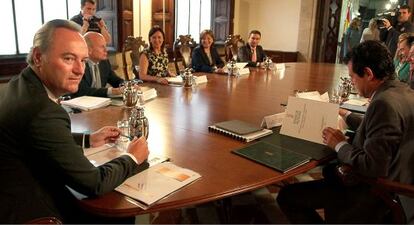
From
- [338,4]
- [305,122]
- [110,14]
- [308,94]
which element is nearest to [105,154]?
[305,122]

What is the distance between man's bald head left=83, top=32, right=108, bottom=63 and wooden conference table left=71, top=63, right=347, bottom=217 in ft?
1.57

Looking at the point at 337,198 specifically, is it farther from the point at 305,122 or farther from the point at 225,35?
the point at 225,35

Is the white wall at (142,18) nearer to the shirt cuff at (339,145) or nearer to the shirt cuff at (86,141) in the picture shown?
the shirt cuff at (86,141)

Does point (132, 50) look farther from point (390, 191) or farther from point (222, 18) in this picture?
point (222, 18)

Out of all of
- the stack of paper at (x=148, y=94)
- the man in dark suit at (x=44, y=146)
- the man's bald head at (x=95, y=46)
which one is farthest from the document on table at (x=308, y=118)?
the man's bald head at (x=95, y=46)

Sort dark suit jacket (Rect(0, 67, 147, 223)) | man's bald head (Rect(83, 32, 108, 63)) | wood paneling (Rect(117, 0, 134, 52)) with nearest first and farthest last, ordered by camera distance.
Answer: dark suit jacket (Rect(0, 67, 147, 223))
man's bald head (Rect(83, 32, 108, 63))
wood paneling (Rect(117, 0, 134, 52))

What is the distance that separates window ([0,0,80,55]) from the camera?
382 centimetres

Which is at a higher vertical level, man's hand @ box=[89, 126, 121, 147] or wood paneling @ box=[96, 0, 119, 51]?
wood paneling @ box=[96, 0, 119, 51]

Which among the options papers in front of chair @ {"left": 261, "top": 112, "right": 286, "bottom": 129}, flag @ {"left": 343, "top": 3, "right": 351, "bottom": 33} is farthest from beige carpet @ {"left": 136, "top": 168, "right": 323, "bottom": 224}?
flag @ {"left": 343, "top": 3, "right": 351, "bottom": 33}

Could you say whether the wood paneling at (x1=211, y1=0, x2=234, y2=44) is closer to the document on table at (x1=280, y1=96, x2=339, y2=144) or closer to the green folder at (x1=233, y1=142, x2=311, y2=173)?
the document on table at (x1=280, y1=96, x2=339, y2=144)

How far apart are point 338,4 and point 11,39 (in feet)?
17.3

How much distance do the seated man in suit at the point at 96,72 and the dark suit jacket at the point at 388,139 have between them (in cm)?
155

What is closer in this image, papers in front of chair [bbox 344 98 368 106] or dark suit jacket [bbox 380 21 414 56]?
papers in front of chair [bbox 344 98 368 106]

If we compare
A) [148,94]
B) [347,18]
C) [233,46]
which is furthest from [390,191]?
Result: [347,18]
